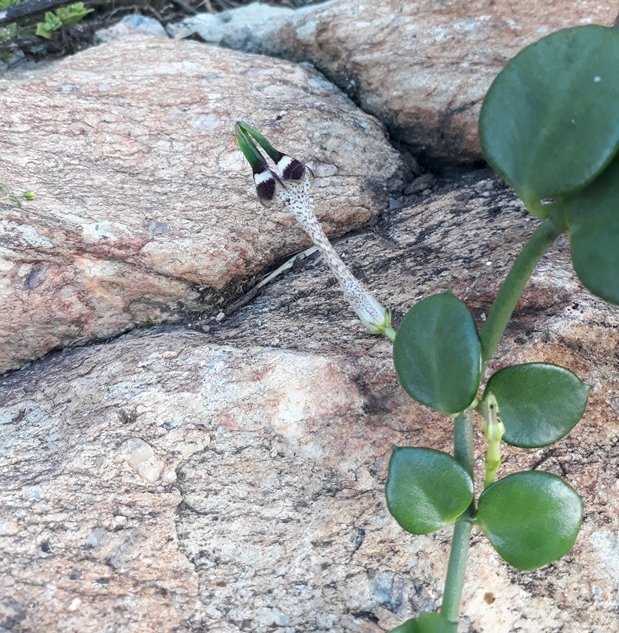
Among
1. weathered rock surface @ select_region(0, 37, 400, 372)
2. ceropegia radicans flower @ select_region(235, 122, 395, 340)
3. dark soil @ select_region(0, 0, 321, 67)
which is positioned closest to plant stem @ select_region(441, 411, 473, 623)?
ceropegia radicans flower @ select_region(235, 122, 395, 340)

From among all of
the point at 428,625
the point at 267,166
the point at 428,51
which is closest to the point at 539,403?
the point at 428,625

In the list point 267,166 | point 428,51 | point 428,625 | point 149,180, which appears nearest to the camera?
point 428,625

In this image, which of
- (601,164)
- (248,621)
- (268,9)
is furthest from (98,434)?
(268,9)

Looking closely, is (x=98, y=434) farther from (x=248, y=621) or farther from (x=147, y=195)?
(x=147, y=195)

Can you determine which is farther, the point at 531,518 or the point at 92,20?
the point at 92,20

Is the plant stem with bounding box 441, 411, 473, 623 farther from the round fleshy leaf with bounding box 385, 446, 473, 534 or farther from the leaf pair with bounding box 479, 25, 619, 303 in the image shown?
the leaf pair with bounding box 479, 25, 619, 303

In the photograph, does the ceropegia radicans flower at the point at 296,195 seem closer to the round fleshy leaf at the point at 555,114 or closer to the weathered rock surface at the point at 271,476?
the weathered rock surface at the point at 271,476

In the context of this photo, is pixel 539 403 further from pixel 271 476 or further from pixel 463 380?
pixel 271 476
